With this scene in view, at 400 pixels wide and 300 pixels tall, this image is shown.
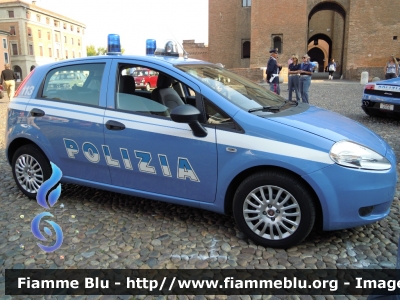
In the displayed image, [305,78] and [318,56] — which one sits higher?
[318,56]

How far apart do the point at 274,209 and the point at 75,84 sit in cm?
253

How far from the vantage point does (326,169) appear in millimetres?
2969

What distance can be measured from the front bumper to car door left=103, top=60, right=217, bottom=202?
93cm

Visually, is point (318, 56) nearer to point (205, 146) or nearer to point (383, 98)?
point (383, 98)

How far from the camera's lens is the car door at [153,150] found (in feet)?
11.1

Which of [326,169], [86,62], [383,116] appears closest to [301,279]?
[326,169]

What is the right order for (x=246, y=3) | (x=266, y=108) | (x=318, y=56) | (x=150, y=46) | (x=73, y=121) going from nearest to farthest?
1. (x=266, y=108)
2. (x=73, y=121)
3. (x=150, y=46)
4. (x=246, y=3)
5. (x=318, y=56)

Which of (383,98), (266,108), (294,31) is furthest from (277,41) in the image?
(266,108)

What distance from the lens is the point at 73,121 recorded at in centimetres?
396

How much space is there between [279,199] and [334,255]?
2.21 ft

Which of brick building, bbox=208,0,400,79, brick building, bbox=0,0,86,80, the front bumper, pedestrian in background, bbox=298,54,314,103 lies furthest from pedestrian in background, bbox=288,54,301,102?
brick building, bbox=0,0,86,80

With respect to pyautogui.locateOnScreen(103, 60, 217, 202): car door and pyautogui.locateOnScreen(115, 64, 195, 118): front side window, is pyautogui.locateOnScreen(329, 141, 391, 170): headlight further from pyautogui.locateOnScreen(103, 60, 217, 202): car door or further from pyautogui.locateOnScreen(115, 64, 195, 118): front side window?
pyautogui.locateOnScreen(115, 64, 195, 118): front side window

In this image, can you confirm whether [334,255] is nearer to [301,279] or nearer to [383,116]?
[301,279]

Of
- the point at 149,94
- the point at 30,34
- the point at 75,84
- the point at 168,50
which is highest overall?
the point at 30,34
